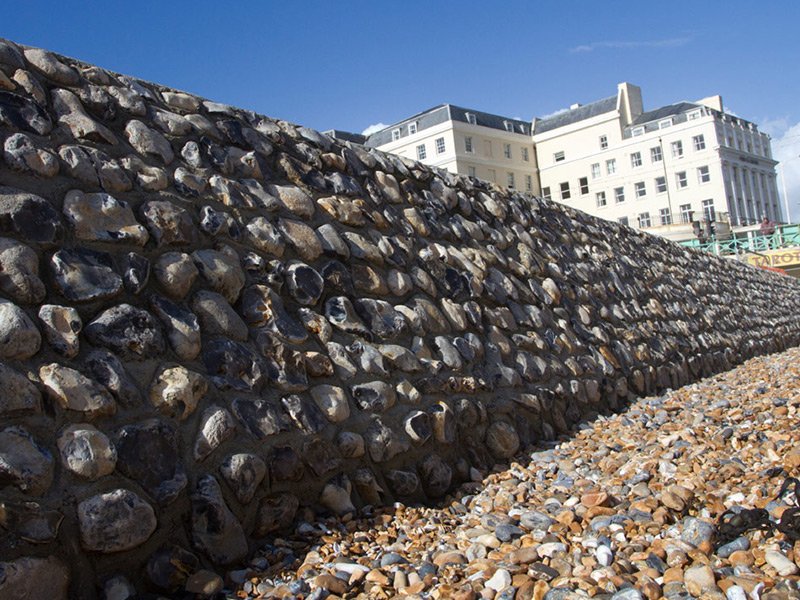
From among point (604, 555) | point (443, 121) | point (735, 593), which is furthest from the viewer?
point (443, 121)

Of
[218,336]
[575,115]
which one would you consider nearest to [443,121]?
[575,115]

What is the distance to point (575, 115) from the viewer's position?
2324 inches

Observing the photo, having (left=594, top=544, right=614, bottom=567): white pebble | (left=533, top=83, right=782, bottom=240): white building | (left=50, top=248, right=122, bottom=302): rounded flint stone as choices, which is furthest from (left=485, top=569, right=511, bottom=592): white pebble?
(left=533, top=83, right=782, bottom=240): white building

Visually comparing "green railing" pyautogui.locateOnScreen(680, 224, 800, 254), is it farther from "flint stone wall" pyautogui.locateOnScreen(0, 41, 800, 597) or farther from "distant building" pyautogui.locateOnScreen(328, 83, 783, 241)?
"flint stone wall" pyautogui.locateOnScreen(0, 41, 800, 597)

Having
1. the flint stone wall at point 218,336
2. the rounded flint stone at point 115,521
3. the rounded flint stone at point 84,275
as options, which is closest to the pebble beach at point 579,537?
the flint stone wall at point 218,336

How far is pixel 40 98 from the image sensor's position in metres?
2.93

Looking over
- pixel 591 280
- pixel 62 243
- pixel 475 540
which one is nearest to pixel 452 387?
pixel 475 540

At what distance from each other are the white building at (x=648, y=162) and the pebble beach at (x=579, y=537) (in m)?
52.3

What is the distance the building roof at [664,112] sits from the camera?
187 ft

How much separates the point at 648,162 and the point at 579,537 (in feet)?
185

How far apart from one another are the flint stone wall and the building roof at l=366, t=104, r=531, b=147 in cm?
4733

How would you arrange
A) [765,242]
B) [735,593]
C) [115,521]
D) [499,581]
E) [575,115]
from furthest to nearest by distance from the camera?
1. [575,115]
2. [765,242]
3. [499,581]
4. [115,521]
5. [735,593]

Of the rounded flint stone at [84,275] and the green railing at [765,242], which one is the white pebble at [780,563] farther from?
the green railing at [765,242]

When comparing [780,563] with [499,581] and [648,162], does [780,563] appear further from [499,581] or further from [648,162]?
[648,162]
